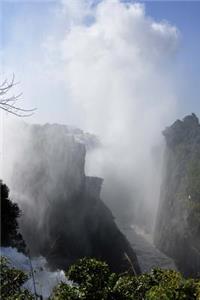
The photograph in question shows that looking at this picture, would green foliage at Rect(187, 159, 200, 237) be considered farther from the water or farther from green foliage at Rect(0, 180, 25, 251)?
green foliage at Rect(0, 180, 25, 251)

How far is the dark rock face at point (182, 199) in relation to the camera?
6594 centimetres

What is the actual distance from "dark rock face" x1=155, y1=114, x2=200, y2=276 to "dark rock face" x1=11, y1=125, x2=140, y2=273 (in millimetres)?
9869

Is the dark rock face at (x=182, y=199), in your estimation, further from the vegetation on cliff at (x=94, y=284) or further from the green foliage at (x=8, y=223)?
the vegetation on cliff at (x=94, y=284)

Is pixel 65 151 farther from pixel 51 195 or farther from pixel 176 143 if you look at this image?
pixel 176 143

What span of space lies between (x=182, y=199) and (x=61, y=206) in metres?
19.6

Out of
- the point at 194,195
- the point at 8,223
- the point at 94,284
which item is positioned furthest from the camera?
the point at 194,195

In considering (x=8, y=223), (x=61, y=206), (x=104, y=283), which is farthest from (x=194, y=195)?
(x=104, y=283)

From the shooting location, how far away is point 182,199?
7188 cm

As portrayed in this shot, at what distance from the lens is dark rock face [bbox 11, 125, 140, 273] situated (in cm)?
5584

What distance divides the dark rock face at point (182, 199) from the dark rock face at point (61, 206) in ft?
32.4

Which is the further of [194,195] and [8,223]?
[194,195]

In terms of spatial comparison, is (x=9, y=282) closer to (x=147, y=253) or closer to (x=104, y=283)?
(x=104, y=283)

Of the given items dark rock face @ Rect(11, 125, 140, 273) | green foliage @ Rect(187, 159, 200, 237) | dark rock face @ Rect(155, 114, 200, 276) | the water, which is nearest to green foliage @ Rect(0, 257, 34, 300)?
dark rock face @ Rect(11, 125, 140, 273)

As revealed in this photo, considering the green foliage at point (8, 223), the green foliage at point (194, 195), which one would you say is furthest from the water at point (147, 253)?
the green foliage at point (8, 223)
